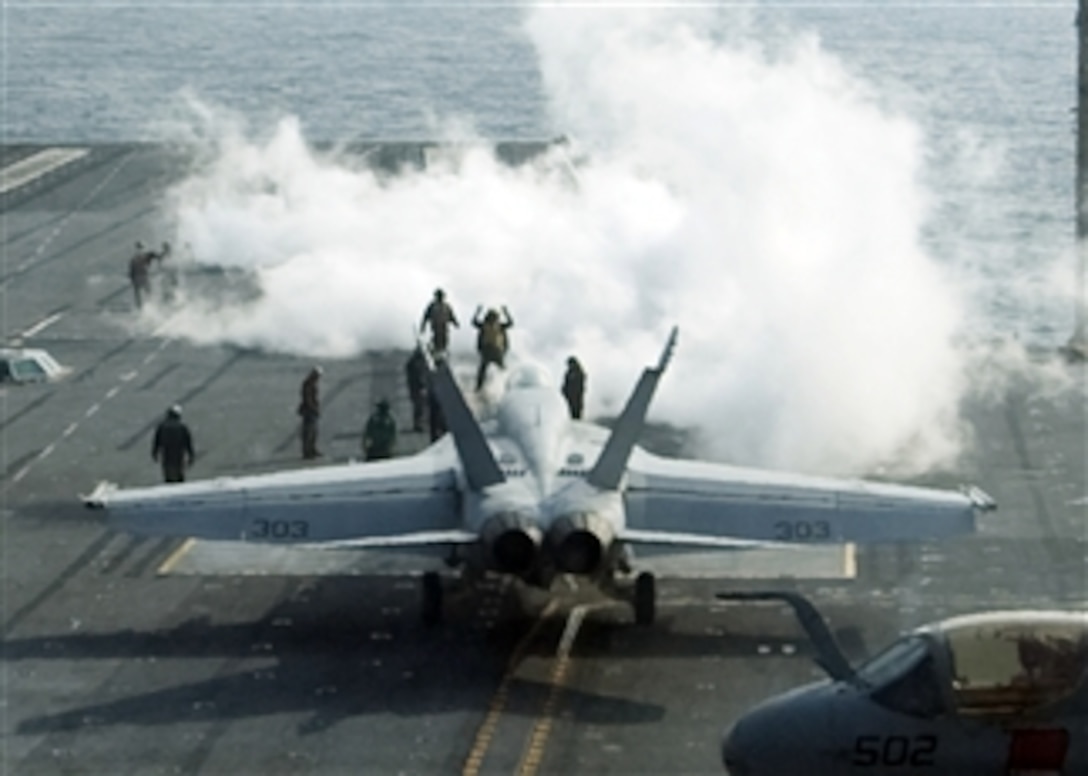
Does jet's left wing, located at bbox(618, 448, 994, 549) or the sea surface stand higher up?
jet's left wing, located at bbox(618, 448, 994, 549)

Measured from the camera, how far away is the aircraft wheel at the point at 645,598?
29531 millimetres

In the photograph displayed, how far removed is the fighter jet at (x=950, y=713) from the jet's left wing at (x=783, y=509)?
9.69 meters

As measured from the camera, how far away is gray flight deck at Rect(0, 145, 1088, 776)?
1014 inches

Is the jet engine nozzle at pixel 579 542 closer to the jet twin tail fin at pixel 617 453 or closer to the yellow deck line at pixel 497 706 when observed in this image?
the jet twin tail fin at pixel 617 453

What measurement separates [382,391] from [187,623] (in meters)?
15.0

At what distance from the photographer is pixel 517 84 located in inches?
5458

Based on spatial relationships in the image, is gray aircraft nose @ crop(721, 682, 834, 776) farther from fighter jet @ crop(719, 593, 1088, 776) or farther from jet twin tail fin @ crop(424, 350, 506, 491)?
jet twin tail fin @ crop(424, 350, 506, 491)

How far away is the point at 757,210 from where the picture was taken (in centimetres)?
4819

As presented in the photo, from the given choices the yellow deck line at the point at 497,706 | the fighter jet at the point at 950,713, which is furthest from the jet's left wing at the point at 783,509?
the fighter jet at the point at 950,713

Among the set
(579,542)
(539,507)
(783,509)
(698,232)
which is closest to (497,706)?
(579,542)

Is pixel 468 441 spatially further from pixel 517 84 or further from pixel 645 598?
pixel 517 84

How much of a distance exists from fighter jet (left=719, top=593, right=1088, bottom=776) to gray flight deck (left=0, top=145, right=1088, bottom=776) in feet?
20.3

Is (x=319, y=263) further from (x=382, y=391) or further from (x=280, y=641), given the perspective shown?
(x=280, y=641)

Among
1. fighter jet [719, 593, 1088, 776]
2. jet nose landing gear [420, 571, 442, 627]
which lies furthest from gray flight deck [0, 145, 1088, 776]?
fighter jet [719, 593, 1088, 776]
